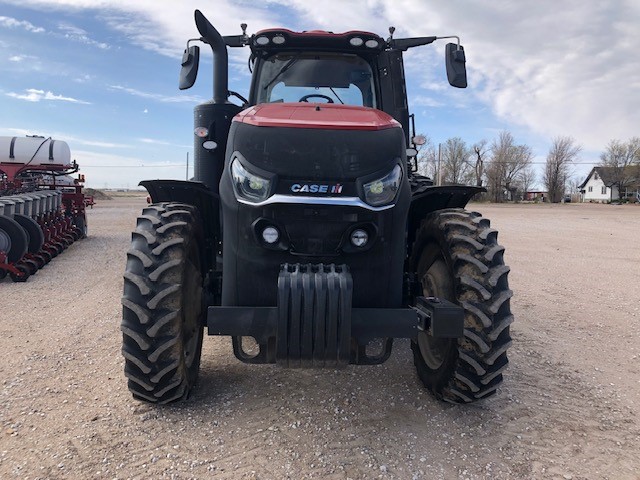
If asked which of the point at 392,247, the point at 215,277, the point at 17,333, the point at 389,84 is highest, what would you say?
the point at 389,84

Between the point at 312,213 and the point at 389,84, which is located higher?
the point at 389,84

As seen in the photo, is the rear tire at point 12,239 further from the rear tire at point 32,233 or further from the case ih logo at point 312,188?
the case ih logo at point 312,188

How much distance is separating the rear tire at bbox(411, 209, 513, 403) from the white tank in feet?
44.2

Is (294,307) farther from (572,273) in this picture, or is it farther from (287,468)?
(572,273)

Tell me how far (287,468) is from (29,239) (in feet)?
27.9

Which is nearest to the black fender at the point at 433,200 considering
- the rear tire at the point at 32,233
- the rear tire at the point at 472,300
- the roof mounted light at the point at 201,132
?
the rear tire at the point at 472,300

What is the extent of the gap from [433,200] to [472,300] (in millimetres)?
1114

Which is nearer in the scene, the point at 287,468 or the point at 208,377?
the point at 287,468

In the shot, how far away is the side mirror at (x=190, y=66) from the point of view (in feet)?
14.4

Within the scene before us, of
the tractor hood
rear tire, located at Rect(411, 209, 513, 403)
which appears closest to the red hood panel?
the tractor hood

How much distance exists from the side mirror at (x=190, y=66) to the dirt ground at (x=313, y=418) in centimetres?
247

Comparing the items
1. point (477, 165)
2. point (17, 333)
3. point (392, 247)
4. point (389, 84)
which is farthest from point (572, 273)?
point (477, 165)

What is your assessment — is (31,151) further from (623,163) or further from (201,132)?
(623,163)

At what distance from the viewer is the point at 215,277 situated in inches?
154
